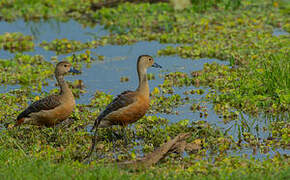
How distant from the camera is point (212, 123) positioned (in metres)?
9.73

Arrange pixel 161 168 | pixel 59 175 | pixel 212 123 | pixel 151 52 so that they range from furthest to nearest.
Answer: pixel 151 52 → pixel 212 123 → pixel 161 168 → pixel 59 175

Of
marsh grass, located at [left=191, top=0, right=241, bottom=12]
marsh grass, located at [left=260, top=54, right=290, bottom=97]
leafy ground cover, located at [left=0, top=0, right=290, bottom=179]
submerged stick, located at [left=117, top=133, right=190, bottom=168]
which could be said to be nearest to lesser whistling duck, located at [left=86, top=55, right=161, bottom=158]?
leafy ground cover, located at [left=0, top=0, right=290, bottom=179]

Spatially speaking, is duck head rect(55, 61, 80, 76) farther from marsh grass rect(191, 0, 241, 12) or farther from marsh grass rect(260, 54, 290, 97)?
marsh grass rect(191, 0, 241, 12)

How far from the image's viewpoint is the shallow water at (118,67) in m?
9.91

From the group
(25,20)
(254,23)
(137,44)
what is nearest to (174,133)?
(137,44)

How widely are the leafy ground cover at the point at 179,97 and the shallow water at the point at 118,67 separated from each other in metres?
0.19

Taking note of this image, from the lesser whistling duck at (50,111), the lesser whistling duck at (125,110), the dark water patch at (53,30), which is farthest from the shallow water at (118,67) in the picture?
the lesser whistling duck at (50,111)

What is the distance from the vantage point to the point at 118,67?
1345cm

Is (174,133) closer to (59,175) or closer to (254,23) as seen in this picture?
(59,175)

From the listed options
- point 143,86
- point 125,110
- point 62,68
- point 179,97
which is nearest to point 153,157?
point 125,110

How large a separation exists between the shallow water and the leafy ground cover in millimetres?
192

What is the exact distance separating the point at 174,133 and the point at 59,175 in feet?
8.74

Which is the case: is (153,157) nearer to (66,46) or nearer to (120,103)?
(120,103)

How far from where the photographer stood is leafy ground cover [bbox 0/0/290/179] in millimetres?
7531
